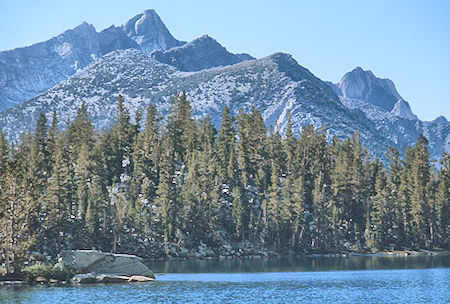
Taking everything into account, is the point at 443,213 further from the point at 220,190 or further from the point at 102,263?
the point at 102,263

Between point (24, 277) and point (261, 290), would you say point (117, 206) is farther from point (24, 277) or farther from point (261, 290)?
point (261, 290)

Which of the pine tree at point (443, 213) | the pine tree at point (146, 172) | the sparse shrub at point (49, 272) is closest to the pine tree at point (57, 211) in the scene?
the pine tree at point (146, 172)

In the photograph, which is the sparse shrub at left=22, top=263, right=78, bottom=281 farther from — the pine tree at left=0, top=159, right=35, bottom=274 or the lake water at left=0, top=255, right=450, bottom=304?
the lake water at left=0, top=255, right=450, bottom=304

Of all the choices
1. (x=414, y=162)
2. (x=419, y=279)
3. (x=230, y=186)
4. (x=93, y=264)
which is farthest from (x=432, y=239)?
(x=93, y=264)

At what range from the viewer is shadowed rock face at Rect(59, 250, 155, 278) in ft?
248

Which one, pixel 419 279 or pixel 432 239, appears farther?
pixel 432 239

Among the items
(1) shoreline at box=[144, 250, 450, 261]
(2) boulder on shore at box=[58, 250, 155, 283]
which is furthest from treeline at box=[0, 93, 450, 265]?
(2) boulder on shore at box=[58, 250, 155, 283]

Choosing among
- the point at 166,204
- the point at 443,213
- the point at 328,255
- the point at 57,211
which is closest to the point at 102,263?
the point at 57,211

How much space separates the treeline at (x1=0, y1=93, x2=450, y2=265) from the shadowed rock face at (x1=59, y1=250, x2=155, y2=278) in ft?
116

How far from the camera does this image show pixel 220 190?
145625mm

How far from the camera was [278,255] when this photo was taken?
456ft

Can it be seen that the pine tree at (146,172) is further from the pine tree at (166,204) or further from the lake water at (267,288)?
the lake water at (267,288)

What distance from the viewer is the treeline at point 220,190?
123 m

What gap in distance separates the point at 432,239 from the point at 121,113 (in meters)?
92.7
